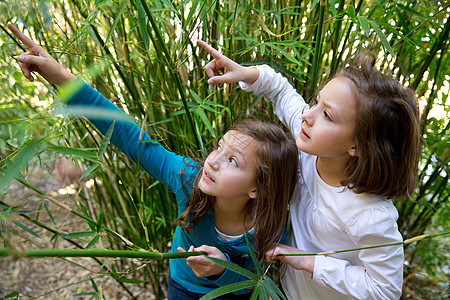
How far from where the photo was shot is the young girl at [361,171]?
797 mm

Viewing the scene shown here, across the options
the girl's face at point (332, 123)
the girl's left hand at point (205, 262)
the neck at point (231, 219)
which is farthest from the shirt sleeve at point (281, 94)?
the girl's left hand at point (205, 262)

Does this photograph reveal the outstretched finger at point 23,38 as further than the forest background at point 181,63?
No

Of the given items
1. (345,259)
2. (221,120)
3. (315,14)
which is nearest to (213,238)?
(345,259)

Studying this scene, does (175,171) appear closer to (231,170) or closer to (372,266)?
(231,170)

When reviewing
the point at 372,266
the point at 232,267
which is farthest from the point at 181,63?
the point at 372,266

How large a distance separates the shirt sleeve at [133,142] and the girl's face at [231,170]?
116 millimetres

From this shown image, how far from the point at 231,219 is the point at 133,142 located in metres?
0.31

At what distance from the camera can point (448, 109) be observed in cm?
127

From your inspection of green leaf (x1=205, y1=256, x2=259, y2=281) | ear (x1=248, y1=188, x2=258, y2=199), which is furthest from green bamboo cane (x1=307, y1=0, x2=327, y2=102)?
green leaf (x1=205, y1=256, x2=259, y2=281)

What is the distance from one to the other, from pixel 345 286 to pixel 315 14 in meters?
0.75

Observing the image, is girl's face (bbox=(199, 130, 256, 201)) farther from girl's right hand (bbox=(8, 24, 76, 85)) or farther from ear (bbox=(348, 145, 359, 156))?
girl's right hand (bbox=(8, 24, 76, 85))

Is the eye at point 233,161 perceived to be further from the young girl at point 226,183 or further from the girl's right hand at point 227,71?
the girl's right hand at point 227,71

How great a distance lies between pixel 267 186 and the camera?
2.91ft

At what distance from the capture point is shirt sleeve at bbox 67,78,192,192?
86cm
